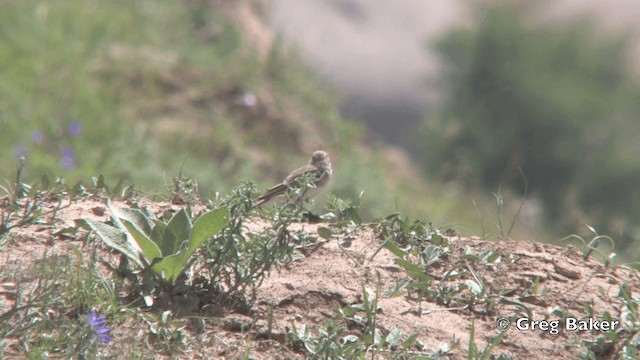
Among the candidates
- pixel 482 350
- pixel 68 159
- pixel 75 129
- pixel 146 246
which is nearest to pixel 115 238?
pixel 146 246

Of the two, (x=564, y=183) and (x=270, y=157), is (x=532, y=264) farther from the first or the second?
(x=564, y=183)

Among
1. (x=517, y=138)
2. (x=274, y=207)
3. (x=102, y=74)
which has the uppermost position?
(x=517, y=138)

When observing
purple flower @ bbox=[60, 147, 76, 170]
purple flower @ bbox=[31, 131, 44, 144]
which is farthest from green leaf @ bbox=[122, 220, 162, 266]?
purple flower @ bbox=[31, 131, 44, 144]

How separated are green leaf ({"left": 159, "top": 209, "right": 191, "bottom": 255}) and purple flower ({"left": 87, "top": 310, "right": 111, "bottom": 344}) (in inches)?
16.8

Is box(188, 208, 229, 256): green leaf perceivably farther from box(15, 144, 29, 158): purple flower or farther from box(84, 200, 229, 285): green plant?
box(15, 144, 29, 158): purple flower

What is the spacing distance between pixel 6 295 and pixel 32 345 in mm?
338

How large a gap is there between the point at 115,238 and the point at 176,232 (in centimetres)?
24

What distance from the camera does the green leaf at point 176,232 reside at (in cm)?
390

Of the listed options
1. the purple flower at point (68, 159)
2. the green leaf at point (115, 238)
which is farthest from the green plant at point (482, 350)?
the purple flower at point (68, 159)

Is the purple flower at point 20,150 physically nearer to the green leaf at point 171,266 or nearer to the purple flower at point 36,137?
the purple flower at point 36,137

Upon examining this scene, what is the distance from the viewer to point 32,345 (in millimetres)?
3541

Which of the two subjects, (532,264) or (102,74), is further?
(102,74)

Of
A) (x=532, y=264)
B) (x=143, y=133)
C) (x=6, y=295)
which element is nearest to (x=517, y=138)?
(x=143, y=133)

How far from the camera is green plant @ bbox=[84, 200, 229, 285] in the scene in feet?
12.4
